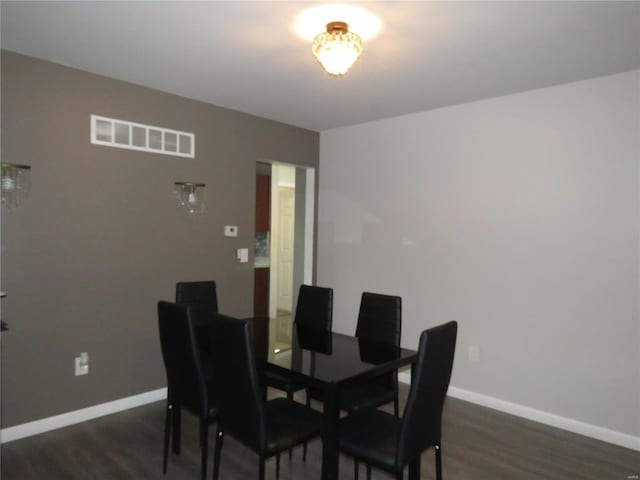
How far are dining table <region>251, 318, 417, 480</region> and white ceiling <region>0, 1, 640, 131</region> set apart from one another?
1.90m

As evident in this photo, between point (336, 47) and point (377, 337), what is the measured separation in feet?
6.32

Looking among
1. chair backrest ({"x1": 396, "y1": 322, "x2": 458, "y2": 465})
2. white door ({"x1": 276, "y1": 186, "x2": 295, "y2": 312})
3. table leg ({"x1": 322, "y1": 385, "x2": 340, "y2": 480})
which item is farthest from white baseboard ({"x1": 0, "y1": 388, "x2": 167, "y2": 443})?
white door ({"x1": 276, "y1": 186, "x2": 295, "y2": 312})

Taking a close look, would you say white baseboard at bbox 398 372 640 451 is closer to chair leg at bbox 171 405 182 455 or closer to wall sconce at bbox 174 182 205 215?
chair leg at bbox 171 405 182 455

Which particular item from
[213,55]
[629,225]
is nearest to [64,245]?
[213,55]

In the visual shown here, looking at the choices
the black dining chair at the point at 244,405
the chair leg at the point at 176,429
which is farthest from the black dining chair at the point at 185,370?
the black dining chair at the point at 244,405

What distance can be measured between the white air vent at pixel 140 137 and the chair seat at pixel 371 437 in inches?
106

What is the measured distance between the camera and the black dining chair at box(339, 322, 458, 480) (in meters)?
1.91

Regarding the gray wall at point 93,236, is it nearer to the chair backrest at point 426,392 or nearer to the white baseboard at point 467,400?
the white baseboard at point 467,400

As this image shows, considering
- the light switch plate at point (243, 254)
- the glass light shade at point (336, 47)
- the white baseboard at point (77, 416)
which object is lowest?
the white baseboard at point (77, 416)

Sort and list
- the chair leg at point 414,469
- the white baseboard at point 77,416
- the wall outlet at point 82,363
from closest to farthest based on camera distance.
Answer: the chair leg at point 414,469, the white baseboard at point 77,416, the wall outlet at point 82,363

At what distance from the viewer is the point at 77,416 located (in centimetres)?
321

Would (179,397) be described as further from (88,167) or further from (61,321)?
(88,167)

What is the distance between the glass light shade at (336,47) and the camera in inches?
88.7

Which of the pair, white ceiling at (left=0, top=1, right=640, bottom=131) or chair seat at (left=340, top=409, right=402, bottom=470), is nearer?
chair seat at (left=340, top=409, right=402, bottom=470)
